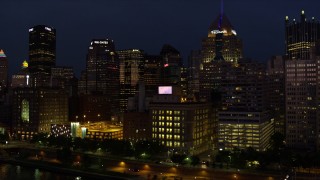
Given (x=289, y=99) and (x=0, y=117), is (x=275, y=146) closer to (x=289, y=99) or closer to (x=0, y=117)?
(x=289, y=99)

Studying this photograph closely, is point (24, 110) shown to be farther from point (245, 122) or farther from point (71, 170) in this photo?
point (245, 122)

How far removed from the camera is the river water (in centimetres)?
8194

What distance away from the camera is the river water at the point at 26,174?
81.9 metres

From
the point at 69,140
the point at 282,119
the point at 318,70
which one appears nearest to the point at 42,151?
the point at 69,140

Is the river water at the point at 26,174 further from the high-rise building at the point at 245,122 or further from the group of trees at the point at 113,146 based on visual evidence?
the high-rise building at the point at 245,122

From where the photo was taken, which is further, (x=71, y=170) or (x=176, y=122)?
(x=176, y=122)

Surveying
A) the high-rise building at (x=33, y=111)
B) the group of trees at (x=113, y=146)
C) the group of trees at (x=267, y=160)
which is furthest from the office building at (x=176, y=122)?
the high-rise building at (x=33, y=111)

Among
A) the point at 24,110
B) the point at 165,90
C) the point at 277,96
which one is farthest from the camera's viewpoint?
the point at 277,96

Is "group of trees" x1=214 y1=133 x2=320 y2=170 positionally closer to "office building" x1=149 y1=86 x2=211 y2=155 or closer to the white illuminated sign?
"office building" x1=149 y1=86 x2=211 y2=155

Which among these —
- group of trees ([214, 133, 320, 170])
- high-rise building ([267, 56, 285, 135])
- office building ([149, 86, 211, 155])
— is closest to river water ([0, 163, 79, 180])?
office building ([149, 86, 211, 155])

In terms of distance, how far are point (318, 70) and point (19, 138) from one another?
314 ft

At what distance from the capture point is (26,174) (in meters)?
85.6

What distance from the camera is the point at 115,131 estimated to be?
385 feet

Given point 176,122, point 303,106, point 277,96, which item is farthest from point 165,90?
point 277,96
